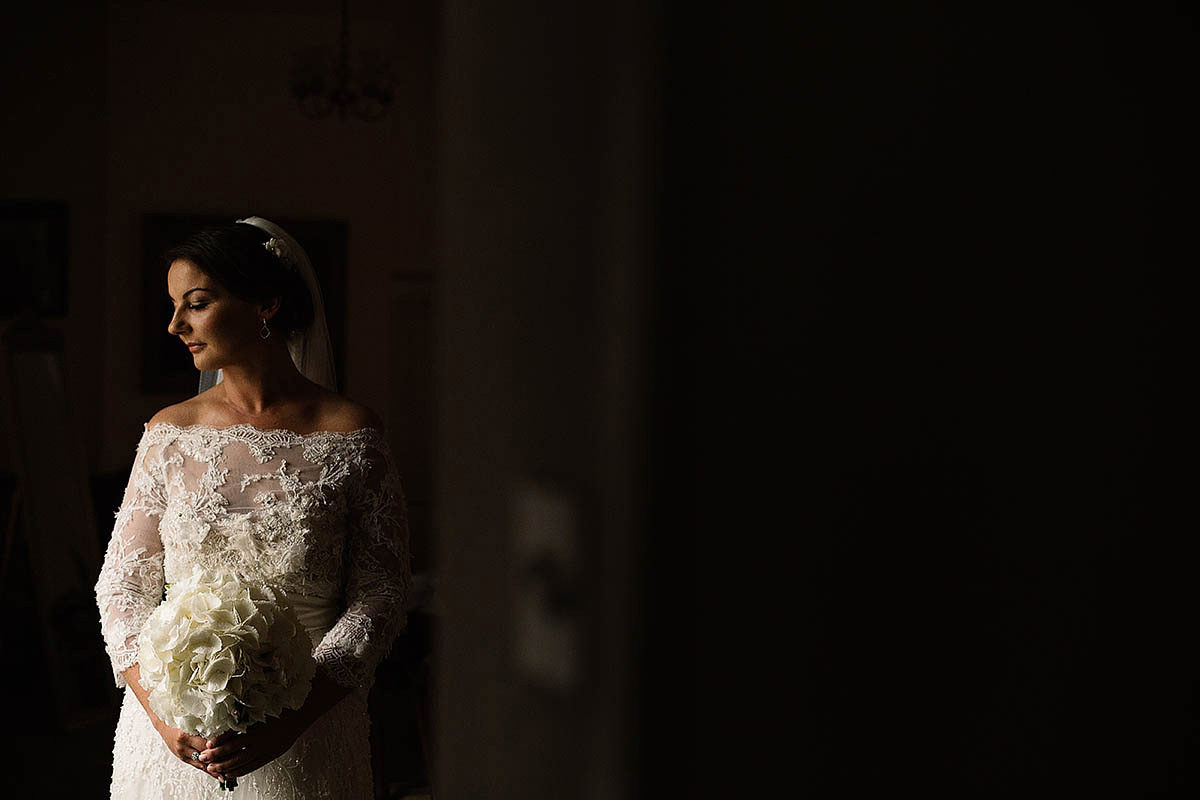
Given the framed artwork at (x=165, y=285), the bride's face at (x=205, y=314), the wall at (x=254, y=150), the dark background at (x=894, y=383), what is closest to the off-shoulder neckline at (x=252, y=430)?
the bride's face at (x=205, y=314)

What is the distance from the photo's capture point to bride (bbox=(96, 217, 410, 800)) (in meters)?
1.94

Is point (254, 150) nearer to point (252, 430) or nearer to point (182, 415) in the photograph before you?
point (182, 415)

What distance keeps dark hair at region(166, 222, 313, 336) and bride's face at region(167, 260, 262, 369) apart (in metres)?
0.02

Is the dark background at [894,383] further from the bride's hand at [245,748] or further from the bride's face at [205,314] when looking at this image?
the bride's face at [205,314]

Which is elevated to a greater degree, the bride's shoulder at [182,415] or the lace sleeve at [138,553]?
the bride's shoulder at [182,415]

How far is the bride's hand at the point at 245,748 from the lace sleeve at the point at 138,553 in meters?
0.35

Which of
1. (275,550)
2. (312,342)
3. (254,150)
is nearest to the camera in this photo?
(275,550)

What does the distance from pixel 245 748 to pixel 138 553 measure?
490 mm

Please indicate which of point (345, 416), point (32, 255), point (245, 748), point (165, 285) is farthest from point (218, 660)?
point (32, 255)

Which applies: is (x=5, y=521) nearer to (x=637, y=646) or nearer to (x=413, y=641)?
(x=413, y=641)

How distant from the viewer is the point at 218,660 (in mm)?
1596

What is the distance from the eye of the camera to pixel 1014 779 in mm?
352

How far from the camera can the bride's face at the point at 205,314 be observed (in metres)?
1.96

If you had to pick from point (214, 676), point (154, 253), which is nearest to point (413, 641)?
point (214, 676)
